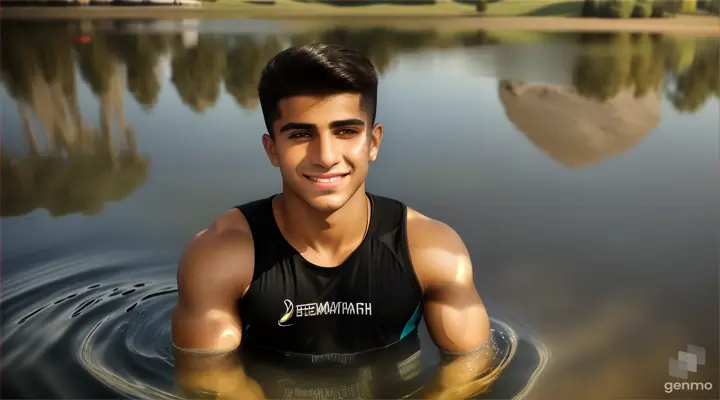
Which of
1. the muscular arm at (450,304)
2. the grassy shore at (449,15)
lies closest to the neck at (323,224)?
the muscular arm at (450,304)

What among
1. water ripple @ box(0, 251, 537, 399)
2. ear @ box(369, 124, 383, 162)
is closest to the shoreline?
water ripple @ box(0, 251, 537, 399)

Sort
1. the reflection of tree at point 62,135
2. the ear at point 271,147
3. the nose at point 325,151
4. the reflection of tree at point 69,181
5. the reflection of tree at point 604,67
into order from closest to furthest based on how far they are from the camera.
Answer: the nose at point 325,151
the ear at point 271,147
the reflection of tree at point 69,181
the reflection of tree at point 62,135
the reflection of tree at point 604,67

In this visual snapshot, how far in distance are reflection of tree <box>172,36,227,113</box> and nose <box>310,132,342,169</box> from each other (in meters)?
3.50

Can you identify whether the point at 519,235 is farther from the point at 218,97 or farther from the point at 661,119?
the point at 218,97

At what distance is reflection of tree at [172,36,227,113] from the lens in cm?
577

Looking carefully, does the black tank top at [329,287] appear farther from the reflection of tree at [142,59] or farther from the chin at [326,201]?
the reflection of tree at [142,59]

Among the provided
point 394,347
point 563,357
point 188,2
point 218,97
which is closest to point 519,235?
point 563,357

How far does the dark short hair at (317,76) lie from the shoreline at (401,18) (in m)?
3.64

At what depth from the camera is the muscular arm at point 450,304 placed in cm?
256

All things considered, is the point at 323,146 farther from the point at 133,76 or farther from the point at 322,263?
the point at 133,76

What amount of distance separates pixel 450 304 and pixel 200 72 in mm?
4633

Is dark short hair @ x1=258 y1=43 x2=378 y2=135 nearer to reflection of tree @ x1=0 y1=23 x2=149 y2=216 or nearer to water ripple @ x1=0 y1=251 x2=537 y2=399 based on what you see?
water ripple @ x1=0 y1=251 x2=537 y2=399

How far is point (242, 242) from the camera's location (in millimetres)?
2512

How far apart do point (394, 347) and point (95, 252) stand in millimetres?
2093
